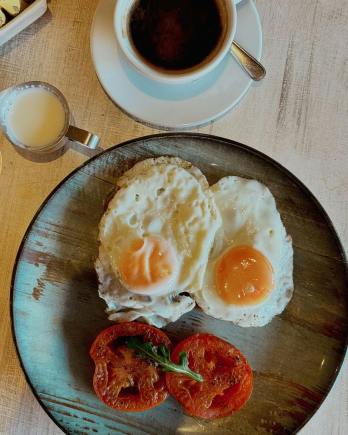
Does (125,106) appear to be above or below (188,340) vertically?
above

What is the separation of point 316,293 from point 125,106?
708 millimetres

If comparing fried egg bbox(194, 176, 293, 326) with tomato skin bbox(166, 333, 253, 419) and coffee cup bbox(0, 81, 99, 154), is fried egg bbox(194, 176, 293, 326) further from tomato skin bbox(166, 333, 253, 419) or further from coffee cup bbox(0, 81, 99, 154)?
coffee cup bbox(0, 81, 99, 154)

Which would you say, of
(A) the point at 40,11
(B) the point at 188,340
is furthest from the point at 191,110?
(B) the point at 188,340

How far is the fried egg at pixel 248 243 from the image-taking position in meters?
1.45

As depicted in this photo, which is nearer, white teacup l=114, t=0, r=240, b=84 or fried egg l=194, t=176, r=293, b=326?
white teacup l=114, t=0, r=240, b=84

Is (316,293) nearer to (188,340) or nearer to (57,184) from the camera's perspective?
(188,340)

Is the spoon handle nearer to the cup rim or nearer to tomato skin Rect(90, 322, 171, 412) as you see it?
the cup rim

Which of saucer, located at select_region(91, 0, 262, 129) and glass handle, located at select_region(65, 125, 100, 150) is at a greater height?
saucer, located at select_region(91, 0, 262, 129)

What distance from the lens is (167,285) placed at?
4.65ft

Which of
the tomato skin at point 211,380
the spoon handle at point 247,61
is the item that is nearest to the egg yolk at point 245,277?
the tomato skin at point 211,380

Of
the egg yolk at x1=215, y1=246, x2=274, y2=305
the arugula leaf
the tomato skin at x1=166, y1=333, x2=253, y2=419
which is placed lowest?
the tomato skin at x1=166, y1=333, x2=253, y2=419

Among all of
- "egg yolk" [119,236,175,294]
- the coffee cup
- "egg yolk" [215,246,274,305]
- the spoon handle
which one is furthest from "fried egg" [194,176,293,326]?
the coffee cup

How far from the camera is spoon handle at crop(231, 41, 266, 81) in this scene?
1417mm

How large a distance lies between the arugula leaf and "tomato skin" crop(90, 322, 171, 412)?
24mm
